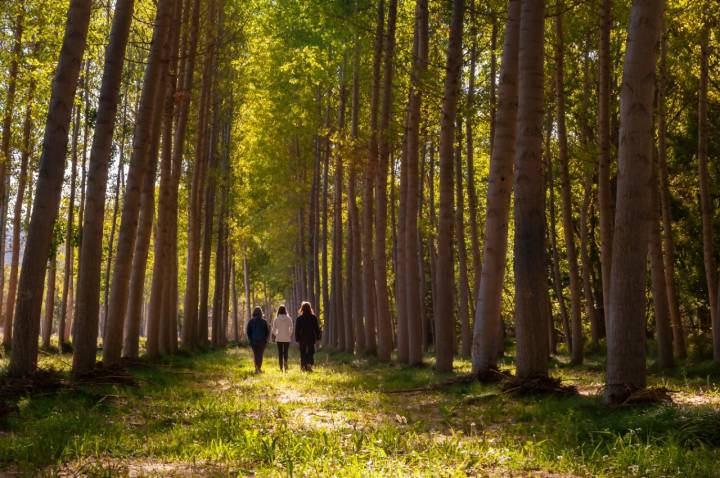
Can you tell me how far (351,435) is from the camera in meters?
7.01

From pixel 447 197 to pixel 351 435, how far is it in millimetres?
8835

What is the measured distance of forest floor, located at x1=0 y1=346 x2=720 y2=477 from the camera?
17.9ft

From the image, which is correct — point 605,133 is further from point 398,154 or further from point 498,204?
point 398,154

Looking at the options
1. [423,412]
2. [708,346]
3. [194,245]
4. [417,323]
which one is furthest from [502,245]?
[194,245]

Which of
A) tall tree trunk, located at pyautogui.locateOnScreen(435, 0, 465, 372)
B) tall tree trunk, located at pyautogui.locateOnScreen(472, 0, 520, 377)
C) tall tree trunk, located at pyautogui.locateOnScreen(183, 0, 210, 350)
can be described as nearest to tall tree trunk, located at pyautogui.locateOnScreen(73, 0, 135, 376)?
tall tree trunk, located at pyautogui.locateOnScreen(472, 0, 520, 377)

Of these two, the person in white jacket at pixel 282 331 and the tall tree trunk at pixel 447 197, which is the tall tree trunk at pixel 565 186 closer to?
the tall tree trunk at pixel 447 197

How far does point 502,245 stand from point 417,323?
5735 mm

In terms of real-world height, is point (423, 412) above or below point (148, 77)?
below

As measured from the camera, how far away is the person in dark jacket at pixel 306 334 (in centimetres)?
1878

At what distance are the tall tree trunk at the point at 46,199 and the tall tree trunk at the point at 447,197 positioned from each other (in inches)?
281

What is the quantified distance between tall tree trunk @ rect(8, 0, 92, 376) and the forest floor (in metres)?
0.93

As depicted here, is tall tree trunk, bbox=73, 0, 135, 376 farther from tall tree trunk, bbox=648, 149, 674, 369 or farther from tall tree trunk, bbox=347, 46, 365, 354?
tall tree trunk, bbox=347, 46, 365, 354

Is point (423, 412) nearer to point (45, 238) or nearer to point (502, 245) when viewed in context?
point (502, 245)

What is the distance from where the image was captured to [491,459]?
19.2 feet
